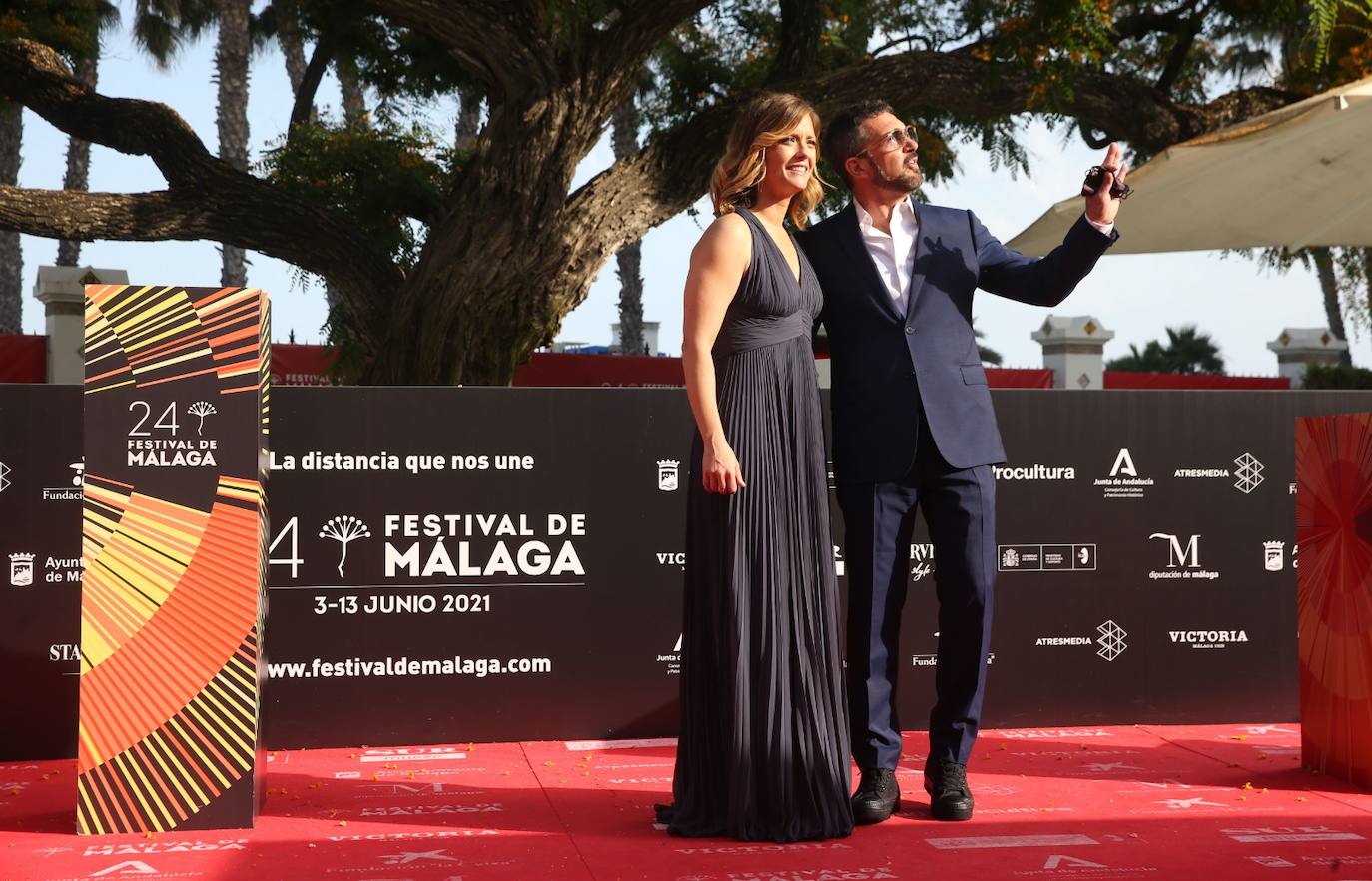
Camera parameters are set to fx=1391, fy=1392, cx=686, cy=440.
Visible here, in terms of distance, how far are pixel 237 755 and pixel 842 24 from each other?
10.0 m

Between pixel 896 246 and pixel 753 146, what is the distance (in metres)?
0.48

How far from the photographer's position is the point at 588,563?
462 cm

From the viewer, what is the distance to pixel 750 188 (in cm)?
349

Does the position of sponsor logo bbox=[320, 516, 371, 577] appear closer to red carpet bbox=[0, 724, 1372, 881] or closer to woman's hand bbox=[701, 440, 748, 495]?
red carpet bbox=[0, 724, 1372, 881]

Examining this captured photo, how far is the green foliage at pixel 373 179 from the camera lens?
11.9 meters

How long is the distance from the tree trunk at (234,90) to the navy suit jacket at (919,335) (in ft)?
66.5

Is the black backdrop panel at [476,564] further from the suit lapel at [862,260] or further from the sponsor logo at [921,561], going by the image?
the suit lapel at [862,260]

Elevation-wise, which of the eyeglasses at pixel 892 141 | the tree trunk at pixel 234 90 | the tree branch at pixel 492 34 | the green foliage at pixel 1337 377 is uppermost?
the tree trunk at pixel 234 90

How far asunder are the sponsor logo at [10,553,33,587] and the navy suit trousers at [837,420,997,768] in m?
2.57

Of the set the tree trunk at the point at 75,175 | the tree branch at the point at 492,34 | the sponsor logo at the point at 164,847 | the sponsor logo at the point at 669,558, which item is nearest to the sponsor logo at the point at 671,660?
the sponsor logo at the point at 669,558

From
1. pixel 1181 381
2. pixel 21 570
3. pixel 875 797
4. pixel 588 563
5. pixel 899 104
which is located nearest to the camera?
pixel 875 797

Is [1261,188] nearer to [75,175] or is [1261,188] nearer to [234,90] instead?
[234,90]

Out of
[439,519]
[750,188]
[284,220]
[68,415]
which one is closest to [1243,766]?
[750,188]

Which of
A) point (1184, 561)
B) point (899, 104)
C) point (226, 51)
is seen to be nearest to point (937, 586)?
point (1184, 561)
